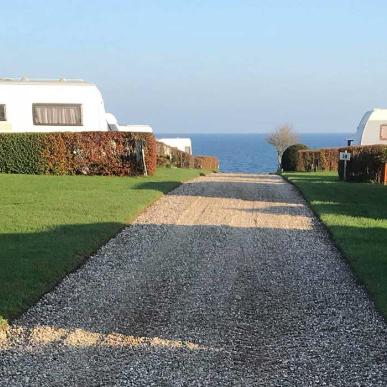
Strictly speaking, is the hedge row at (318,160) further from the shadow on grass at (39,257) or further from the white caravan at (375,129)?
the shadow on grass at (39,257)

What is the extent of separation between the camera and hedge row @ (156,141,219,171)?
29812 mm

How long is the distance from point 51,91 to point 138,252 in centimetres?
1649

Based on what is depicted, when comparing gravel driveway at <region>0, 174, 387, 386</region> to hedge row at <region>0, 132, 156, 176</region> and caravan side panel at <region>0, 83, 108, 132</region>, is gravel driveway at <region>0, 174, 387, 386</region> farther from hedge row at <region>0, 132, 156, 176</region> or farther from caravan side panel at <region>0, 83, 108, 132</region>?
caravan side panel at <region>0, 83, 108, 132</region>

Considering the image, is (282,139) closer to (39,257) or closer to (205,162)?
(205,162)

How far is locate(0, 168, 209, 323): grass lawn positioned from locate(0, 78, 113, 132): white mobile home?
5.21 meters

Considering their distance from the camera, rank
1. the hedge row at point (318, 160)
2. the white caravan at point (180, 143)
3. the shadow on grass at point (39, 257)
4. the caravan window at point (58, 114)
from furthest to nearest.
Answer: the white caravan at point (180, 143) → the hedge row at point (318, 160) → the caravan window at point (58, 114) → the shadow on grass at point (39, 257)

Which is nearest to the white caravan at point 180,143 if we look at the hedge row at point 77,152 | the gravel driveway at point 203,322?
the hedge row at point 77,152

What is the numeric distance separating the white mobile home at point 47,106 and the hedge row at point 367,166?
1026 centimetres

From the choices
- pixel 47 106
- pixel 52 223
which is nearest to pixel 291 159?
pixel 47 106

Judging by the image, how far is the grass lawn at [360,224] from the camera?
268 inches

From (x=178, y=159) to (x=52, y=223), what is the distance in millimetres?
23786

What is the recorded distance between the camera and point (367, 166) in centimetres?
2066

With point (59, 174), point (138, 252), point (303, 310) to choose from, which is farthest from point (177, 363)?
point (59, 174)

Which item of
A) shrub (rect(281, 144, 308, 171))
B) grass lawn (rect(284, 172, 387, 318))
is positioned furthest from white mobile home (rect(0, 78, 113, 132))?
shrub (rect(281, 144, 308, 171))
